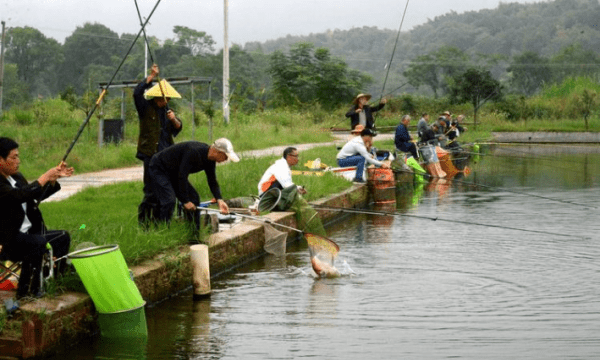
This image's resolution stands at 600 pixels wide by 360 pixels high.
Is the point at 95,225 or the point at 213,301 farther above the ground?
the point at 95,225

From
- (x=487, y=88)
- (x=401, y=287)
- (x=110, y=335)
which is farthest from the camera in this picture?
(x=487, y=88)

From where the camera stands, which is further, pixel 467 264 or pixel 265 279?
pixel 467 264

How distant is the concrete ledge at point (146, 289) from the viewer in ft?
23.0

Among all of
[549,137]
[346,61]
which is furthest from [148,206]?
[346,61]

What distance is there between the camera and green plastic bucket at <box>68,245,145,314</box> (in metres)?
7.46

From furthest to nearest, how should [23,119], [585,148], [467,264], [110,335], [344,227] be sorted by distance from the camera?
1. [585,148]
2. [23,119]
3. [344,227]
4. [467,264]
5. [110,335]

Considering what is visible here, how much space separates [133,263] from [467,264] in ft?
14.0

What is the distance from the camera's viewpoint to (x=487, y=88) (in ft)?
156

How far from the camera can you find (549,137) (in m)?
43.5

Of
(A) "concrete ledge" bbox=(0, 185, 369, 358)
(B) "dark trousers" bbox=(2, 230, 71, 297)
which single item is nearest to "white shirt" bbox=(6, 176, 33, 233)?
(B) "dark trousers" bbox=(2, 230, 71, 297)

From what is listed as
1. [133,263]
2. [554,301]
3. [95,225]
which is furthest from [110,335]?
[554,301]

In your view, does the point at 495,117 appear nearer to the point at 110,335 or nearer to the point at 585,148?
the point at 585,148

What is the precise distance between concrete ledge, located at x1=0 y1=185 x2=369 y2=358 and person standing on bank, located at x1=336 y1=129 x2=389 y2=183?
5.16m

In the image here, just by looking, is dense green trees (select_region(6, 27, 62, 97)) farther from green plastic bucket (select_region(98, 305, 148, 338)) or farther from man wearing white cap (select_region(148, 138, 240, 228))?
green plastic bucket (select_region(98, 305, 148, 338))
